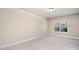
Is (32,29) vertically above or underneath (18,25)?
underneath

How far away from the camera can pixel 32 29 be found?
3492 millimetres

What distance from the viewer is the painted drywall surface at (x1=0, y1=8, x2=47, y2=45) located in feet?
8.14

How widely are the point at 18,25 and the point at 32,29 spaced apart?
76 cm

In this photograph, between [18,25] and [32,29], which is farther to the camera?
[32,29]

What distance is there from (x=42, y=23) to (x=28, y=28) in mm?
968

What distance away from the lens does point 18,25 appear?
3.02m

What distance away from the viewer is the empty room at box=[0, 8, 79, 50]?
8.18 ft

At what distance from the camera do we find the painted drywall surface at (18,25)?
2480 millimetres

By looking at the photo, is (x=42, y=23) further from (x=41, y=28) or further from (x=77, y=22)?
(x=77, y=22)

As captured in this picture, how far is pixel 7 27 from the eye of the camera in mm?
2586

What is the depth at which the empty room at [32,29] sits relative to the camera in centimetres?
249
